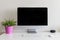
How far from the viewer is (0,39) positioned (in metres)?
1.82

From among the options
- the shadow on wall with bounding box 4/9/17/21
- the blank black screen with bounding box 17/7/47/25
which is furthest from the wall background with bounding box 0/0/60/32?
the blank black screen with bounding box 17/7/47/25

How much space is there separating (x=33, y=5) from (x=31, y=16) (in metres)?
0.30

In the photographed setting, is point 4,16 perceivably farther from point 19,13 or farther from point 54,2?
point 54,2

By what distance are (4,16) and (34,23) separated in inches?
29.6

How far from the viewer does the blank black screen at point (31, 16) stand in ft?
8.13

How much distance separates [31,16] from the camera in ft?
8.23

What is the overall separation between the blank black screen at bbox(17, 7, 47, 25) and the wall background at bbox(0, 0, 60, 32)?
187mm

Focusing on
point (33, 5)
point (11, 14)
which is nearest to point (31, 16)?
point (33, 5)

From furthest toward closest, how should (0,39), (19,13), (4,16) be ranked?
(4,16)
(19,13)
(0,39)

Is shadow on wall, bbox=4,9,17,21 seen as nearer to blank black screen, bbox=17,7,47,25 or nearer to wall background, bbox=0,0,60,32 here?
wall background, bbox=0,0,60,32

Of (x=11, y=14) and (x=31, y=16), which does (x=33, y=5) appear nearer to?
(x=31, y=16)

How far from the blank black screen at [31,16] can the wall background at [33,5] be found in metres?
0.19

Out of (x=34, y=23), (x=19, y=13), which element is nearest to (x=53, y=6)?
(x=34, y=23)

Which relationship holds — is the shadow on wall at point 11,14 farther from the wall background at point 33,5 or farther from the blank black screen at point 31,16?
the blank black screen at point 31,16
